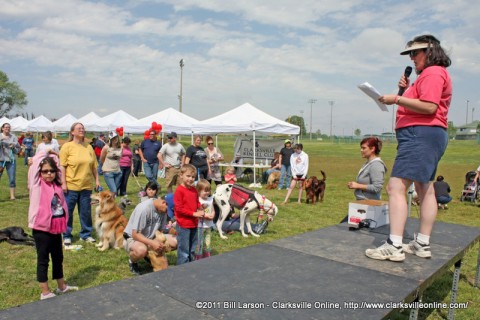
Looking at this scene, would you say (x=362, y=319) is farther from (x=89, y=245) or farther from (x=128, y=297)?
(x=89, y=245)

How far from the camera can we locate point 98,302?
2.08 meters

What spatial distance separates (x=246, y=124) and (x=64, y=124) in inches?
734

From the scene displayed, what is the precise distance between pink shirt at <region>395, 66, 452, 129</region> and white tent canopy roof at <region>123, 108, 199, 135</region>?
539 inches

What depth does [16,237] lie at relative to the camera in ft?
20.4

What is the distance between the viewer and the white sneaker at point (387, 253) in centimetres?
301

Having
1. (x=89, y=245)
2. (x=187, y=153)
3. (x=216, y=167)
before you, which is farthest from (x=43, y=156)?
(x=216, y=167)

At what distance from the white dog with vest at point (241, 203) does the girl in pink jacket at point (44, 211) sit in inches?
136

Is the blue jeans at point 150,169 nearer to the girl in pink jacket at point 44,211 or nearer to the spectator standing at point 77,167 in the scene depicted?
the spectator standing at point 77,167

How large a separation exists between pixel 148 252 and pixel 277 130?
1060 cm

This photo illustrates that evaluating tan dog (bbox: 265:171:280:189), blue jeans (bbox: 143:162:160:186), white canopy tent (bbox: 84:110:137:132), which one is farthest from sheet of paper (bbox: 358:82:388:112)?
white canopy tent (bbox: 84:110:137:132)

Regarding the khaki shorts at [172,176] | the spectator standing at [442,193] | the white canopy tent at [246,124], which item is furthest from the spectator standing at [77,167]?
the white canopy tent at [246,124]

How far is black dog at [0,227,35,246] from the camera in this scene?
6.16 m

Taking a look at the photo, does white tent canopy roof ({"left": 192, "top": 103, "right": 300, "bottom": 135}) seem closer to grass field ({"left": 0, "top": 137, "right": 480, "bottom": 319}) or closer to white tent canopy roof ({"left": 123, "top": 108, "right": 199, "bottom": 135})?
white tent canopy roof ({"left": 123, "top": 108, "right": 199, "bottom": 135})

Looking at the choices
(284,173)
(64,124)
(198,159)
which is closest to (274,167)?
(284,173)
